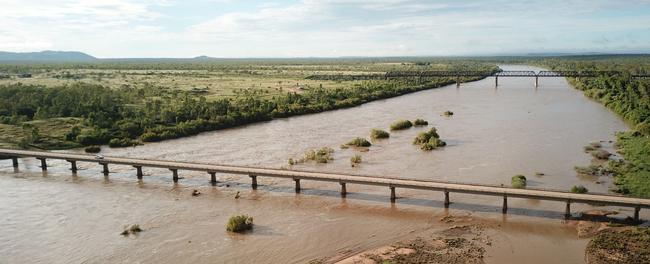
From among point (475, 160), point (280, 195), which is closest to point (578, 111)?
point (475, 160)

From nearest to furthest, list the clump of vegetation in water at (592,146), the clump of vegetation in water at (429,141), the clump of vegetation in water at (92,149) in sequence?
the clump of vegetation in water at (592,146), the clump of vegetation in water at (429,141), the clump of vegetation in water at (92,149)

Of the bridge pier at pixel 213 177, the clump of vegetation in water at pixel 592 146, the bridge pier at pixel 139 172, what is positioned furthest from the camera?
the clump of vegetation in water at pixel 592 146

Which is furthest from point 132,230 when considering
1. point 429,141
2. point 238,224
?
point 429,141

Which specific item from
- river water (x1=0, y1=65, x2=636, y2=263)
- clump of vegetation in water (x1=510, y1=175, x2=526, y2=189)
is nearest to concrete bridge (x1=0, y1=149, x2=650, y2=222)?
river water (x1=0, y1=65, x2=636, y2=263)

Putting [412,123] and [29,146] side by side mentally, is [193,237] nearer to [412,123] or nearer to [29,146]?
[29,146]

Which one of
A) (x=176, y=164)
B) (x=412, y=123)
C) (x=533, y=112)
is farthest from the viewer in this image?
(x=533, y=112)

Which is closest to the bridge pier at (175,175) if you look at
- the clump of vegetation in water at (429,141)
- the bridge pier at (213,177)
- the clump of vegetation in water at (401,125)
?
the bridge pier at (213,177)

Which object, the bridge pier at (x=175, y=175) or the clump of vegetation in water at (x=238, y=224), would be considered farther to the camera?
the bridge pier at (x=175, y=175)

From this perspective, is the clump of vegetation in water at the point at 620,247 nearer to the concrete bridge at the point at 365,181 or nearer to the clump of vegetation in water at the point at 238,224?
the concrete bridge at the point at 365,181
